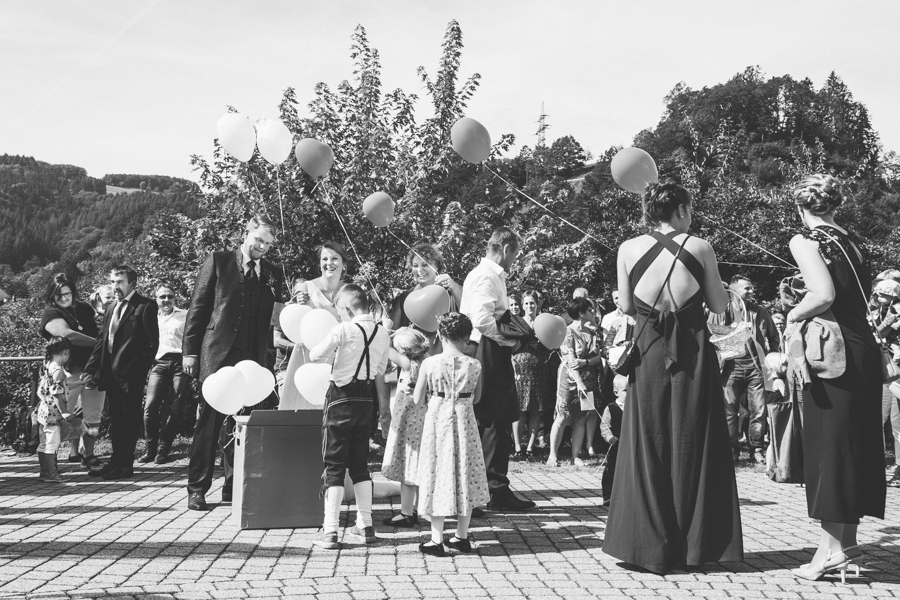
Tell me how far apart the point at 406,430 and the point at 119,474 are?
13.0 feet

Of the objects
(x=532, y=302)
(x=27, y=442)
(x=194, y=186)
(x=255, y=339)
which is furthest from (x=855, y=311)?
(x=194, y=186)

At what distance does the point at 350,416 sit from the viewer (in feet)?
17.4

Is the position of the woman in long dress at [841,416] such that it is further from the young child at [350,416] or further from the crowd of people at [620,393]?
the young child at [350,416]

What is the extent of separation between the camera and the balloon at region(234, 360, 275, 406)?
18.9 ft

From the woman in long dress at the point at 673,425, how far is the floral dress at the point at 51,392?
570 centimetres

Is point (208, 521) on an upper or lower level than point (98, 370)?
lower

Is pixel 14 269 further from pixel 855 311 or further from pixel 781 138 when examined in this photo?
pixel 855 311

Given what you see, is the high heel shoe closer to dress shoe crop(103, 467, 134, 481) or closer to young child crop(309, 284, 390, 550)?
young child crop(309, 284, 390, 550)

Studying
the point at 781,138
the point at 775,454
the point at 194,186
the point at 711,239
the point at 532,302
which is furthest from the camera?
the point at 781,138

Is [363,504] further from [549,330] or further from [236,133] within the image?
[236,133]

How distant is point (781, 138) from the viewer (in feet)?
205

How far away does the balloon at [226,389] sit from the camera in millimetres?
5641

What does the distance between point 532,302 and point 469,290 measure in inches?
141

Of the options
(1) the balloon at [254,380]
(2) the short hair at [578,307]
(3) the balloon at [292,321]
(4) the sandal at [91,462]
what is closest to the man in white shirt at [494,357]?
(3) the balloon at [292,321]
